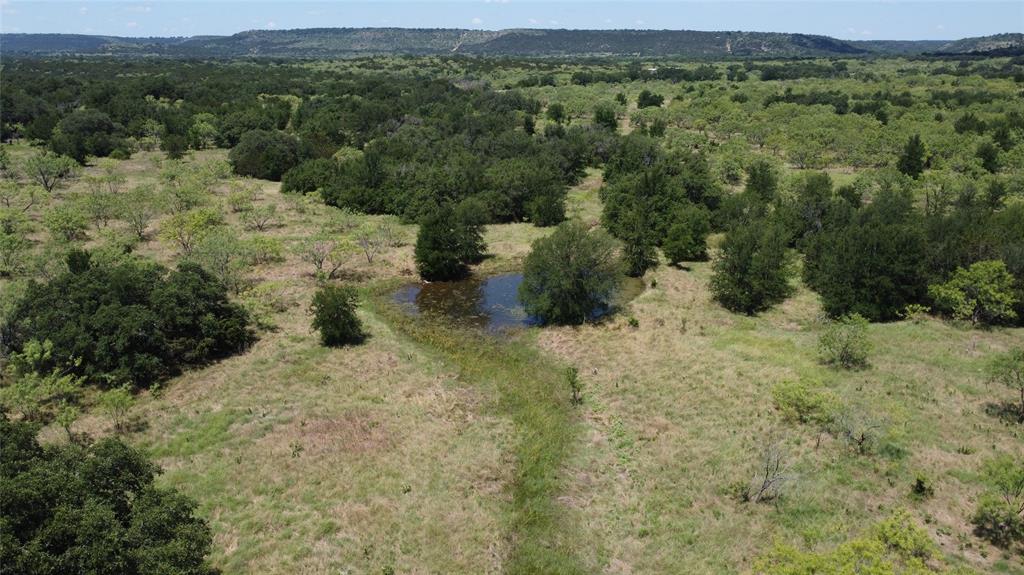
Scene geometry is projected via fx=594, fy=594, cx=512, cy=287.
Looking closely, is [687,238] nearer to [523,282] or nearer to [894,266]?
[894,266]

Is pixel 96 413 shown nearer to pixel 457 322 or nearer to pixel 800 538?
pixel 457 322

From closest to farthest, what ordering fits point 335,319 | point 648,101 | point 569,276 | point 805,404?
1. point 805,404
2. point 335,319
3. point 569,276
4. point 648,101

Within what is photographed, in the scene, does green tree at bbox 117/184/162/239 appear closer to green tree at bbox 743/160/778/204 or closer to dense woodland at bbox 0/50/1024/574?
dense woodland at bbox 0/50/1024/574

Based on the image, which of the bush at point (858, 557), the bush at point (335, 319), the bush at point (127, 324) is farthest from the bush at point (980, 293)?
the bush at point (127, 324)

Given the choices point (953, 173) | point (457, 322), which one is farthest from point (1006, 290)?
point (953, 173)

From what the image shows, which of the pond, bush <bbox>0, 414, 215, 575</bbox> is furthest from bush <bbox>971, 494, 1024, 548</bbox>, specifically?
bush <bbox>0, 414, 215, 575</bbox>

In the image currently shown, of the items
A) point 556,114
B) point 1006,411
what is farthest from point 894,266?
point 556,114
